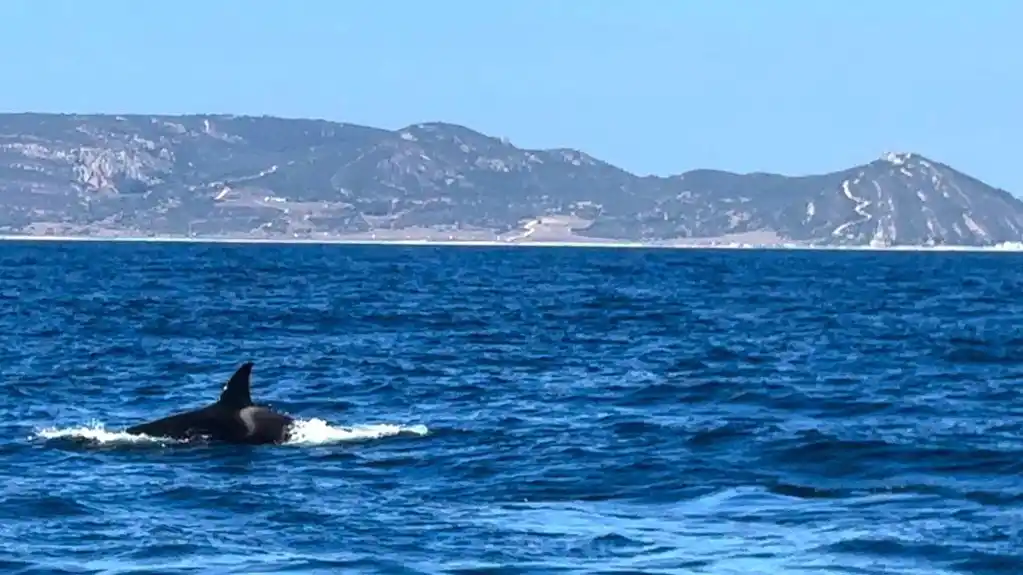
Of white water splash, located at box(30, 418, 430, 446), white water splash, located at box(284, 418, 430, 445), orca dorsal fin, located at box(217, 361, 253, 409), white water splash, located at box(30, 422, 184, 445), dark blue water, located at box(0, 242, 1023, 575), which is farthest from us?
white water splash, located at box(284, 418, 430, 445)

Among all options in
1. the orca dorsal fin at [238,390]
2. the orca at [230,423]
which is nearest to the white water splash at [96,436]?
the orca at [230,423]

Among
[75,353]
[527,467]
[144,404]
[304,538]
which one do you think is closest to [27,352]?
[75,353]

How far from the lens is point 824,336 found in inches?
2141

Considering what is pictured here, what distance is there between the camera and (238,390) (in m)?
26.3

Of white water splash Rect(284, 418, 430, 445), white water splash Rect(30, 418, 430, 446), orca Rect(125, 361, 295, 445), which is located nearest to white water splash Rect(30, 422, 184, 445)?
white water splash Rect(30, 418, 430, 446)

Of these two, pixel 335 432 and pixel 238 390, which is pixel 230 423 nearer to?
pixel 238 390

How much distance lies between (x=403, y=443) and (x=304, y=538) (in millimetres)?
8020

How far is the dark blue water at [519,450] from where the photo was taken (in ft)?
61.0

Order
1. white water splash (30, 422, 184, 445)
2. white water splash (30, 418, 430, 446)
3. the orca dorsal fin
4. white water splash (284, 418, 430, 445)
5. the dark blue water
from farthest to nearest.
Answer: white water splash (284, 418, 430, 445) → white water splash (30, 418, 430, 446) → white water splash (30, 422, 184, 445) → the orca dorsal fin → the dark blue water

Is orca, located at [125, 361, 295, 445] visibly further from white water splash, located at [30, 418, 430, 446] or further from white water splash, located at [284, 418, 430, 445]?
white water splash, located at [284, 418, 430, 445]

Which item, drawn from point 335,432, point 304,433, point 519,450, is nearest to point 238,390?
point 304,433

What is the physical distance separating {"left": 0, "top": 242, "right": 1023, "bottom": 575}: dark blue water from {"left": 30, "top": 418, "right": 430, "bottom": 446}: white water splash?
79mm

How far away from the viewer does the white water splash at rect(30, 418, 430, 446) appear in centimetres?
2644

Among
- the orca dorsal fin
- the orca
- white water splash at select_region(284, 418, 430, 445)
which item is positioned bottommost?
white water splash at select_region(284, 418, 430, 445)
